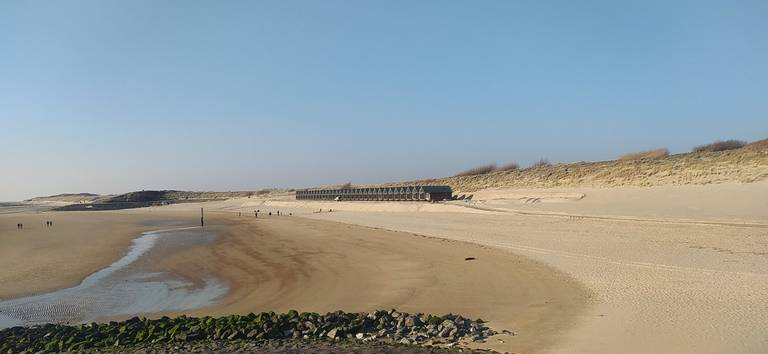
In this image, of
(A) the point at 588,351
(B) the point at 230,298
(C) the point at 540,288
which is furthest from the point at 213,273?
(A) the point at 588,351

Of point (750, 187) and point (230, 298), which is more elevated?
point (750, 187)

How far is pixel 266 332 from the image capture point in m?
8.66

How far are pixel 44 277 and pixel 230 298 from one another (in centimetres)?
853

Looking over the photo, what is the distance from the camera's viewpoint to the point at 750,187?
24.2m

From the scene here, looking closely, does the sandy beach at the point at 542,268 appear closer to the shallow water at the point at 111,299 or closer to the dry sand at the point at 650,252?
the dry sand at the point at 650,252

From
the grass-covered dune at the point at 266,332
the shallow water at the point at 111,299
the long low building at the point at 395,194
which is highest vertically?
the long low building at the point at 395,194

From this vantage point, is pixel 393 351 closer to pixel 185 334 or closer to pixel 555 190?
pixel 185 334

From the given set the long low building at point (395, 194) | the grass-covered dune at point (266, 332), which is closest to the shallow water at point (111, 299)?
the grass-covered dune at point (266, 332)

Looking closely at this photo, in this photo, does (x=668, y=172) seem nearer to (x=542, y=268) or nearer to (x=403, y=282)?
(x=542, y=268)

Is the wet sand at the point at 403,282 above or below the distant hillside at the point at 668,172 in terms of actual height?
below

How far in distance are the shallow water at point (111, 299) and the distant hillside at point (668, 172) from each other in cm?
2514

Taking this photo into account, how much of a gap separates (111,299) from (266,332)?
7.31m

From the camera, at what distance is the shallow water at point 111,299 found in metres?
12.0

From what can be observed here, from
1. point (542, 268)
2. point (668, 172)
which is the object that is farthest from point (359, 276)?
point (668, 172)
